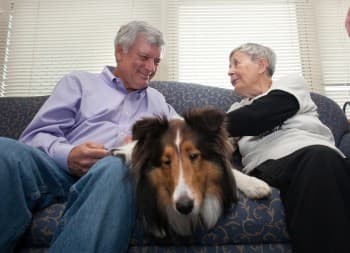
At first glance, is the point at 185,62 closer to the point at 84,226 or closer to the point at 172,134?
the point at 172,134

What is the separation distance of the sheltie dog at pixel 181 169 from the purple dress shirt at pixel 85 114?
29 centimetres

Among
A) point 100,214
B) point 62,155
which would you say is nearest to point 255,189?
point 100,214

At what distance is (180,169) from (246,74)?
107cm

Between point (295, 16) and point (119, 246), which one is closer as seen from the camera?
point (119, 246)

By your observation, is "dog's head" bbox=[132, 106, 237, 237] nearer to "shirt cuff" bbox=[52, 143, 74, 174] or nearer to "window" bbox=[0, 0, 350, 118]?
"shirt cuff" bbox=[52, 143, 74, 174]

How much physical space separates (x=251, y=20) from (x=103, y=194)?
109 inches

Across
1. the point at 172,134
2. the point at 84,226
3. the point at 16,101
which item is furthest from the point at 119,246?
the point at 16,101

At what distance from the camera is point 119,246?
1.14 meters

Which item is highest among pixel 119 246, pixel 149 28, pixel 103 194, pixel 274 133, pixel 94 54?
pixel 94 54

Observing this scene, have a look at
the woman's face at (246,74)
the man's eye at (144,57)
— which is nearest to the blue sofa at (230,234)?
the woman's face at (246,74)

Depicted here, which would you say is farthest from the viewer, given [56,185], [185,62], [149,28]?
[185,62]

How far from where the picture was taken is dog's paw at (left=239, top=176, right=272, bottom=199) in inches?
52.4

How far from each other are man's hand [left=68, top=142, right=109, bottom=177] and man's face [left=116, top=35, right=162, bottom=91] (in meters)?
0.68

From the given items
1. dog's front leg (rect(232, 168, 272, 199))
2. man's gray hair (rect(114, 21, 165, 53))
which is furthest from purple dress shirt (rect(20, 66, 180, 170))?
dog's front leg (rect(232, 168, 272, 199))
